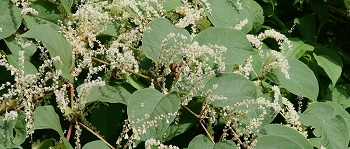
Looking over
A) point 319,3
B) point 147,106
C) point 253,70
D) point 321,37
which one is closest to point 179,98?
point 147,106

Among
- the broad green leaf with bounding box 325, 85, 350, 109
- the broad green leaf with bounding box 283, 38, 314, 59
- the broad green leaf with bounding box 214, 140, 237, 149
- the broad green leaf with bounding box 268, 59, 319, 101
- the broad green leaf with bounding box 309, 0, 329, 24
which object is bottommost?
the broad green leaf with bounding box 325, 85, 350, 109

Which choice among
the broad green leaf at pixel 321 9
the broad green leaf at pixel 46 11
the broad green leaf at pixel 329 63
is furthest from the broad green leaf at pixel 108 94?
the broad green leaf at pixel 321 9

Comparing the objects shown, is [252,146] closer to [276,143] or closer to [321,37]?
[276,143]

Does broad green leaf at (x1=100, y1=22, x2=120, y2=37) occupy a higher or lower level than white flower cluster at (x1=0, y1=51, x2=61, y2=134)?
lower

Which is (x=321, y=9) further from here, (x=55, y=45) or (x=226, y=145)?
(x=55, y=45)

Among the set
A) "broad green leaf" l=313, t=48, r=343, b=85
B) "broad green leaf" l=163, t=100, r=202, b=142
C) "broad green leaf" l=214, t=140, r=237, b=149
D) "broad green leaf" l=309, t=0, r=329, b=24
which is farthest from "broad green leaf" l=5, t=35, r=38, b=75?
"broad green leaf" l=309, t=0, r=329, b=24

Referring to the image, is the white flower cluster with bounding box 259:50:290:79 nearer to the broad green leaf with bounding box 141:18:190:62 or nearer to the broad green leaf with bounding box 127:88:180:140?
the broad green leaf with bounding box 141:18:190:62

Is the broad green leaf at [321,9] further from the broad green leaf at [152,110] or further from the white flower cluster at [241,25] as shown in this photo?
the broad green leaf at [152,110]
